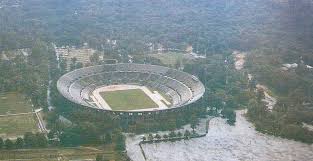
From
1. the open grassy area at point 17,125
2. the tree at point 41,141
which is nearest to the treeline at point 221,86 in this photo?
the open grassy area at point 17,125

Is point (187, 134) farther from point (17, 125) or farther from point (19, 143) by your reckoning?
point (17, 125)

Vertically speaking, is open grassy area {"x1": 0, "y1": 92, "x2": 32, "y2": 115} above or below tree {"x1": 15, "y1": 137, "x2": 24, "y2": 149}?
above

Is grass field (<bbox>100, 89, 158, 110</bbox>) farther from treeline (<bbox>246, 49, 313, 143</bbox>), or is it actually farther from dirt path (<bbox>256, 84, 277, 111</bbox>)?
dirt path (<bbox>256, 84, 277, 111</bbox>)

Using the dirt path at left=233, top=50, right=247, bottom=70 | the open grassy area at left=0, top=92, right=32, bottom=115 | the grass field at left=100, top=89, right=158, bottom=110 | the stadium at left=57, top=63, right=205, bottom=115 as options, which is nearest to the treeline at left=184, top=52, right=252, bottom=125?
the dirt path at left=233, top=50, right=247, bottom=70

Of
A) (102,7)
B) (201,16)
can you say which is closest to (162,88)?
(201,16)

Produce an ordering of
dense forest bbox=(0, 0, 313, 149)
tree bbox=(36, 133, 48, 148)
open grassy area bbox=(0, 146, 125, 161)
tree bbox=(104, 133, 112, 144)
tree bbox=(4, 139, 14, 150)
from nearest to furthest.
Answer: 1. open grassy area bbox=(0, 146, 125, 161)
2. tree bbox=(4, 139, 14, 150)
3. tree bbox=(36, 133, 48, 148)
4. tree bbox=(104, 133, 112, 144)
5. dense forest bbox=(0, 0, 313, 149)

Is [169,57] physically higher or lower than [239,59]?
higher

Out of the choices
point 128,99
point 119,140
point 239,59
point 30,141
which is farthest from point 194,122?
point 239,59
